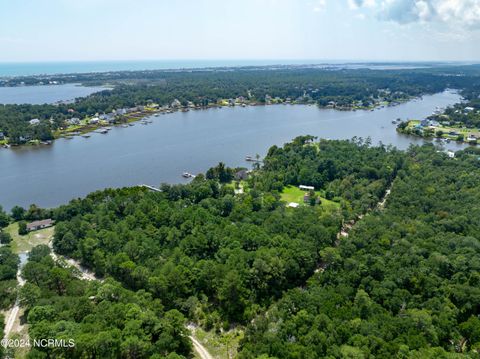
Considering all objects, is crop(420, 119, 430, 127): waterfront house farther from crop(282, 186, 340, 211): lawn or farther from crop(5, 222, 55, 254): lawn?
crop(5, 222, 55, 254): lawn

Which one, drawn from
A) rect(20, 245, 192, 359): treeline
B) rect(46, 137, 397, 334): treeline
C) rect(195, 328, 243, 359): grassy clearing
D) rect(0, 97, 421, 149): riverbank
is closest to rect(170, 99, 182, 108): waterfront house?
rect(0, 97, 421, 149): riverbank

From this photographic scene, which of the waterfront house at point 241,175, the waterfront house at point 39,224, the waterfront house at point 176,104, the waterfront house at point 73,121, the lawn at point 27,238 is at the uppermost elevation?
the waterfront house at point 176,104

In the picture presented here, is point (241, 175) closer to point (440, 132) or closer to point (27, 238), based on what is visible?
point (27, 238)

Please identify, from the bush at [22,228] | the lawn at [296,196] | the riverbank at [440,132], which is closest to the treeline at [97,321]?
the bush at [22,228]

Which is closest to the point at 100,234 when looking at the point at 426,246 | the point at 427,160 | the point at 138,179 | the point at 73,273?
the point at 73,273

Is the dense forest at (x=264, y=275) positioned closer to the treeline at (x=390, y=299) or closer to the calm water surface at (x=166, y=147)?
the treeline at (x=390, y=299)

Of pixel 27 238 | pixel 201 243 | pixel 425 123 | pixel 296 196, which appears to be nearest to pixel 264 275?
pixel 201 243
